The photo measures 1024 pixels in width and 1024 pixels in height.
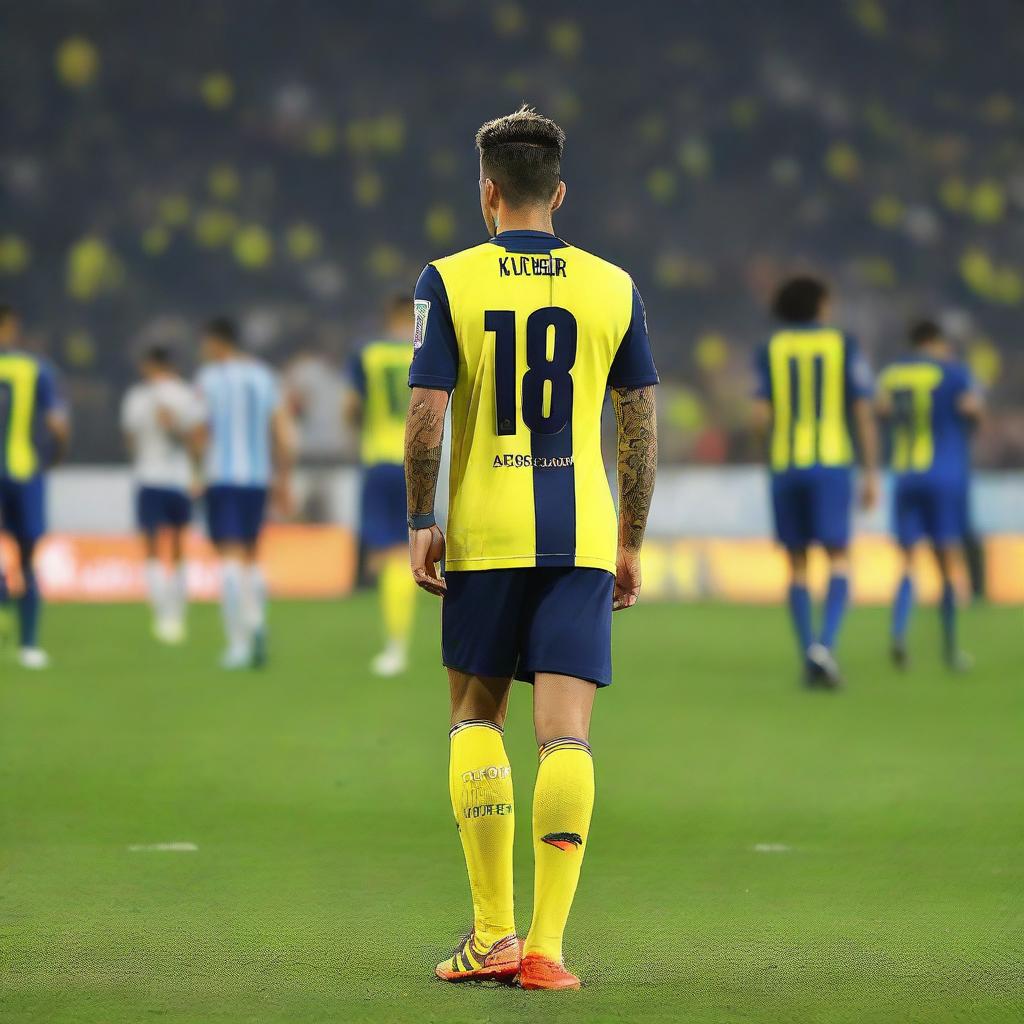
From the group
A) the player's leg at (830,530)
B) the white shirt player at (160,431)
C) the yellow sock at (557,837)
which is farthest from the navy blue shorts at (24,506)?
the yellow sock at (557,837)

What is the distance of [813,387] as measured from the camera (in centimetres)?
965

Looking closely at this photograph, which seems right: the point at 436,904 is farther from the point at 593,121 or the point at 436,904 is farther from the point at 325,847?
the point at 593,121

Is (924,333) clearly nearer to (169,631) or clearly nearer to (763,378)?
(763,378)

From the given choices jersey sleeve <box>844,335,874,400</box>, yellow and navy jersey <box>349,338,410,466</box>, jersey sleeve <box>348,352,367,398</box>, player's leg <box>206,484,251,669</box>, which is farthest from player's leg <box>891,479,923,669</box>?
player's leg <box>206,484,251,669</box>

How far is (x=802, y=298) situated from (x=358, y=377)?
8.50ft

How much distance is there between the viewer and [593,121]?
22203 millimetres

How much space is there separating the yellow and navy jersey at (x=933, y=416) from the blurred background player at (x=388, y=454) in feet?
10.3

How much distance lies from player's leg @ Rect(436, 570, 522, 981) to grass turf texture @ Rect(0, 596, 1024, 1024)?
110mm

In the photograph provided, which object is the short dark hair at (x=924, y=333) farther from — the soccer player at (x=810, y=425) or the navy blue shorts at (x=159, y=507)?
the navy blue shorts at (x=159, y=507)

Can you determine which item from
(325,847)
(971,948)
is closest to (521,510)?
(971,948)

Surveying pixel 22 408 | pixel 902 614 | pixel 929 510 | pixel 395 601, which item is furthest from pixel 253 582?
pixel 929 510

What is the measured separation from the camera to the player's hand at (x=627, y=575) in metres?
4.02

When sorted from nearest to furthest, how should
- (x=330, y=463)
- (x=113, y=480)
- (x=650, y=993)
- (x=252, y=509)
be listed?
(x=650, y=993)
(x=252, y=509)
(x=113, y=480)
(x=330, y=463)

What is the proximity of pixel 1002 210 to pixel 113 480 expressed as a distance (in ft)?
37.3
